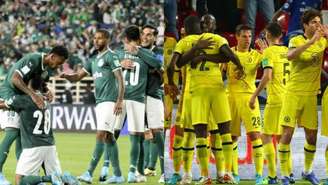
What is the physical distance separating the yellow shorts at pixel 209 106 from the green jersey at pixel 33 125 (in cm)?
139

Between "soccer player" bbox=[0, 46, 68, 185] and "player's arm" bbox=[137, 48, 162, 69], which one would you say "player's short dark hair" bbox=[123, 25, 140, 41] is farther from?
"soccer player" bbox=[0, 46, 68, 185]

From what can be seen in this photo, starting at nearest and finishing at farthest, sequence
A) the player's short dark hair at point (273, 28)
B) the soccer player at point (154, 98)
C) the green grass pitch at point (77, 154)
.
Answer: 1. the player's short dark hair at point (273, 28)
2. the soccer player at point (154, 98)
3. the green grass pitch at point (77, 154)

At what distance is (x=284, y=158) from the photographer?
819cm

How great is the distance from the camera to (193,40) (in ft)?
25.6

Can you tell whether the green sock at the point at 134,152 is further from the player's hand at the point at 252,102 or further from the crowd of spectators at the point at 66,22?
the crowd of spectators at the point at 66,22

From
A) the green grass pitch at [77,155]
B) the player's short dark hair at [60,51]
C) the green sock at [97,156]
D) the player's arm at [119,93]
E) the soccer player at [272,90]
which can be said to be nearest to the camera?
the soccer player at [272,90]

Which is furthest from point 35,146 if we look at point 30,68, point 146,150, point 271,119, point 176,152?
point 146,150

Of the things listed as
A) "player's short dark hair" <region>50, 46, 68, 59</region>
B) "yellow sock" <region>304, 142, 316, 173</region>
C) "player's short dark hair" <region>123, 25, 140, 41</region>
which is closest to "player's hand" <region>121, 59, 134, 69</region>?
"player's short dark hair" <region>123, 25, 140, 41</region>

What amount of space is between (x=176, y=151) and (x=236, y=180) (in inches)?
25.0

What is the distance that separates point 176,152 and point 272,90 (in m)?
1.09

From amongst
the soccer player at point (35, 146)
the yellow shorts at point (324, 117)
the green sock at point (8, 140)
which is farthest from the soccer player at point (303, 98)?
the green sock at point (8, 140)

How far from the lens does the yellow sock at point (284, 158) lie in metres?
8.14

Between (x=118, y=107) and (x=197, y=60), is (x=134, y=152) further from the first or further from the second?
(x=197, y=60)

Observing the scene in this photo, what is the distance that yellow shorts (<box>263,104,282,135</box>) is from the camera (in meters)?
8.27
